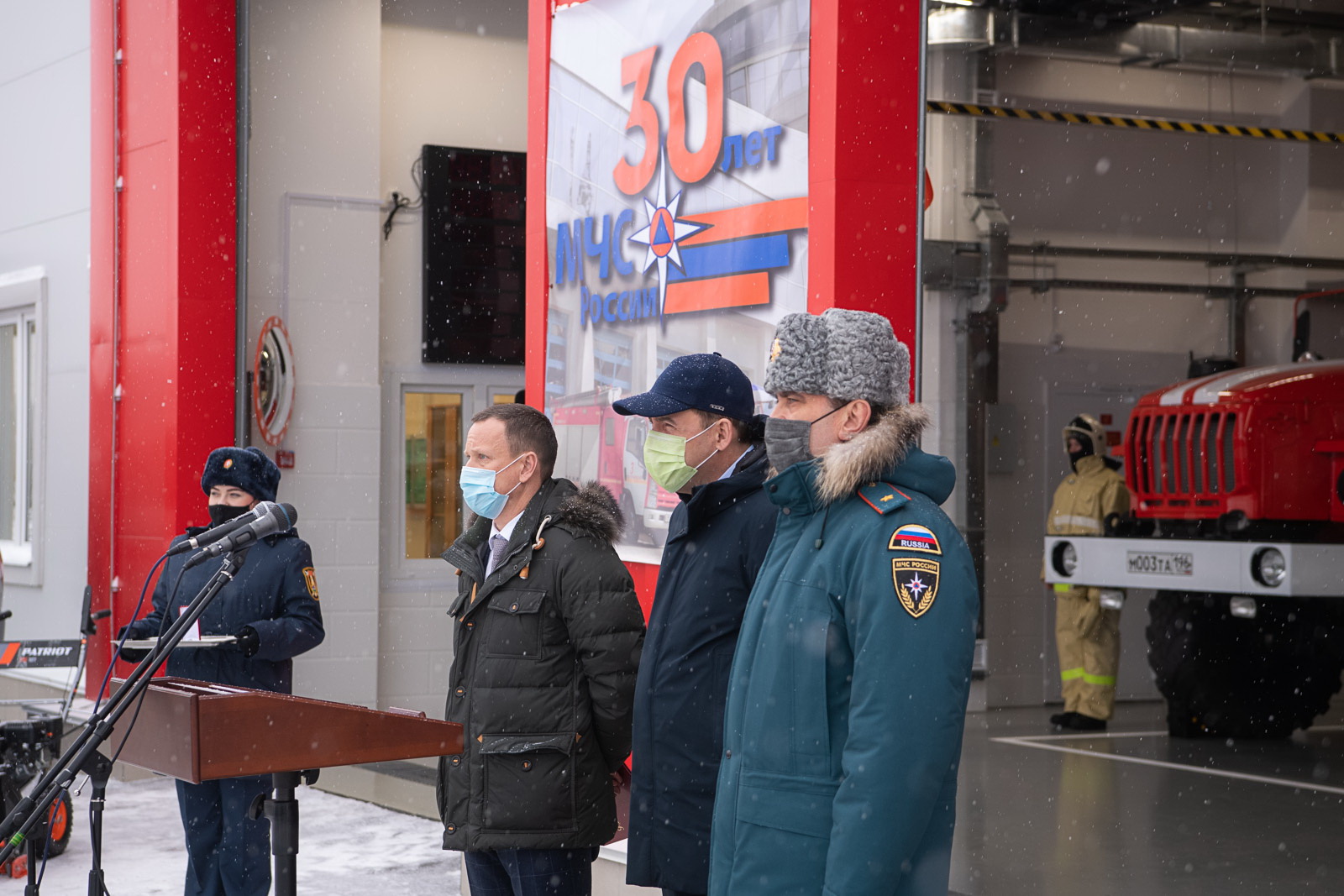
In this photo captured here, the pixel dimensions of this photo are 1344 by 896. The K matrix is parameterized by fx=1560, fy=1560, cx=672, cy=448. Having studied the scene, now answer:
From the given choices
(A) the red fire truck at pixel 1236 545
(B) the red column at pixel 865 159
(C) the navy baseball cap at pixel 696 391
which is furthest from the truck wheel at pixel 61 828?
(A) the red fire truck at pixel 1236 545

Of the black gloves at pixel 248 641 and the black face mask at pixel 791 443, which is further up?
the black face mask at pixel 791 443

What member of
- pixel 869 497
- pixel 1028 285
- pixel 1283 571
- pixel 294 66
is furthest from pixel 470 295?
pixel 869 497

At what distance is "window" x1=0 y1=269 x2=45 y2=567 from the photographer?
10695mm

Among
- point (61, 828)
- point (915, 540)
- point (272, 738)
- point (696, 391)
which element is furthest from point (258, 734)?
point (61, 828)

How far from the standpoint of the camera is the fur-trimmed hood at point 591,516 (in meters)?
3.69

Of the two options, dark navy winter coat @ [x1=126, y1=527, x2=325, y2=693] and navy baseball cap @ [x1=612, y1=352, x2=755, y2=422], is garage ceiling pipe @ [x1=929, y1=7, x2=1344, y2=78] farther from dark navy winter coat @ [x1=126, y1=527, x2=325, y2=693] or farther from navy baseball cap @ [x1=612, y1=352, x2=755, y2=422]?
navy baseball cap @ [x1=612, y1=352, x2=755, y2=422]

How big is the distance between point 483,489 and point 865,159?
160 centimetres

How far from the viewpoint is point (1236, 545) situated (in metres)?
7.93

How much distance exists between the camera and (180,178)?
28.3 feet

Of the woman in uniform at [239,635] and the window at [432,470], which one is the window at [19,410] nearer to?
the window at [432,470]

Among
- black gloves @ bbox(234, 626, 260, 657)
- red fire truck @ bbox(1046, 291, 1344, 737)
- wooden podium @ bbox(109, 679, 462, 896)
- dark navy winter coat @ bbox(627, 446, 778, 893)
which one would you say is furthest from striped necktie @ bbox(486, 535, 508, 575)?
red fire truck @ bbox(1046, 291, 1344, 737)

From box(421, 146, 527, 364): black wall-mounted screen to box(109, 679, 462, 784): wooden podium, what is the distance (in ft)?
22.2

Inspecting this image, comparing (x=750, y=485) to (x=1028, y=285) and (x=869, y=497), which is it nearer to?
(x=869, y=497)

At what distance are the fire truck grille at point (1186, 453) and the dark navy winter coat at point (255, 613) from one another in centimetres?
576
